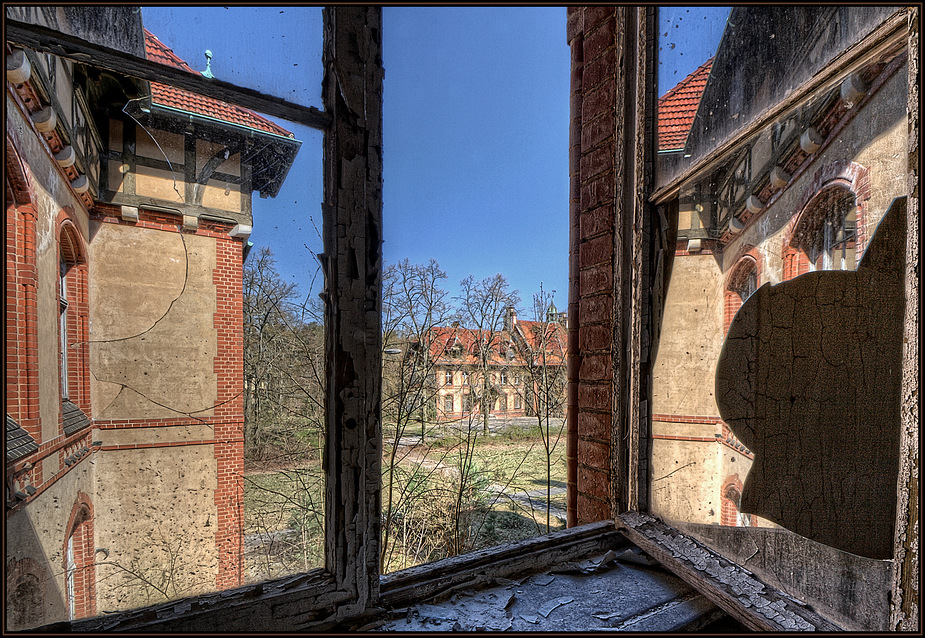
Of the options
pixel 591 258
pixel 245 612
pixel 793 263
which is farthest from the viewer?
pixel 591 258

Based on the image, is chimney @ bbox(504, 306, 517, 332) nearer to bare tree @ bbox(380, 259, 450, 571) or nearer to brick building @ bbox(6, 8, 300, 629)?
bare tree @ bbox(380, 259, 450, 571)

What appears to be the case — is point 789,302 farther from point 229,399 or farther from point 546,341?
point 546,341

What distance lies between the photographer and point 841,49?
3.17 feet

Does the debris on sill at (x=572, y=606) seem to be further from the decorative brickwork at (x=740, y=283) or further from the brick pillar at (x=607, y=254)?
the decorative brickwork at (x=740, y=283)

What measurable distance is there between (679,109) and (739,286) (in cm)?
78

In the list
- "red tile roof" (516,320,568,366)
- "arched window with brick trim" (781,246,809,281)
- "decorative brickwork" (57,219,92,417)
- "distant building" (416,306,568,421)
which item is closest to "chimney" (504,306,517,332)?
"distant building" (416,306,568,421)

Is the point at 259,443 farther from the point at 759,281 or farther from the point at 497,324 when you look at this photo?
the point at 497,324

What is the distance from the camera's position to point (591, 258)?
1956 millimetres

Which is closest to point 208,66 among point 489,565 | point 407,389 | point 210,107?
point 210,107

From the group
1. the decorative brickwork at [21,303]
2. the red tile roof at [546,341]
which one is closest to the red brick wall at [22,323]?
the decorative brickwork at [21,303]

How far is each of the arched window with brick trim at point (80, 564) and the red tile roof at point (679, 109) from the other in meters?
2.26

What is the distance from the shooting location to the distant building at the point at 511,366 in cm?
572

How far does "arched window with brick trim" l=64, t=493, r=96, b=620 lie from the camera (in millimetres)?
948

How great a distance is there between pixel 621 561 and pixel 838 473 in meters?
0.72
